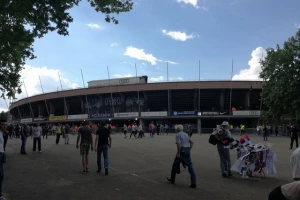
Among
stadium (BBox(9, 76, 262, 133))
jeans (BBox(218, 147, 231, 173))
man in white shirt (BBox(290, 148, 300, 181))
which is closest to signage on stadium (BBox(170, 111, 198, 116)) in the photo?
stadium (BBox(9, 76, 262, 133))

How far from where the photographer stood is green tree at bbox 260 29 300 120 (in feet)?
137

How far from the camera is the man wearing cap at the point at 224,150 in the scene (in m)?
9.70

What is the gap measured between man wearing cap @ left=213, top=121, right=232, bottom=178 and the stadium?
48.0m

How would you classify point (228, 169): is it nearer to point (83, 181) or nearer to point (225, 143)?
point (225, 143)

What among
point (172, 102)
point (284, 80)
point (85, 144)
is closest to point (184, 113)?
point (172, 102)

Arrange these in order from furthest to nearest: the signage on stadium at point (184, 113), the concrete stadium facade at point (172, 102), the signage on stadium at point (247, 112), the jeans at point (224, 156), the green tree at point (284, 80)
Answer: the concrete stadium facade at point (172, 102), the signage on stadium at point (184, 113), the signage on stadium at point (247, 112), the green tree at point (284, 80), the jeans at point (224, 156)

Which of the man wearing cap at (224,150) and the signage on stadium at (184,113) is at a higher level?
the signage on stadium at (184,113)

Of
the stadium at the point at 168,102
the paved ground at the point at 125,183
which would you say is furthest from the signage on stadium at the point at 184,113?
the paved ground at the point at 125,183

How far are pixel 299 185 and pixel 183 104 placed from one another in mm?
60542

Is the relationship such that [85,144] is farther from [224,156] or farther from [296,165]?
[296,165]

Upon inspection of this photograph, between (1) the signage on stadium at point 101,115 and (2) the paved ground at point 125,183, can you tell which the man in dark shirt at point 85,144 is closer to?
(2) the paved ground at point 125,183

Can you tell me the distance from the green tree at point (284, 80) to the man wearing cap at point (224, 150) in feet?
113

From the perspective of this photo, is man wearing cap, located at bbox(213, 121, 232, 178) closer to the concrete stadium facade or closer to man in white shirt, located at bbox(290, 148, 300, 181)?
man in white shirt, located at bbox(290, 148, 300, 181)

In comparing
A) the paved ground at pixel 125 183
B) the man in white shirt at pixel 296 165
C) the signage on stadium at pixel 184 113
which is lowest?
the paved ground at pixel 125 183
